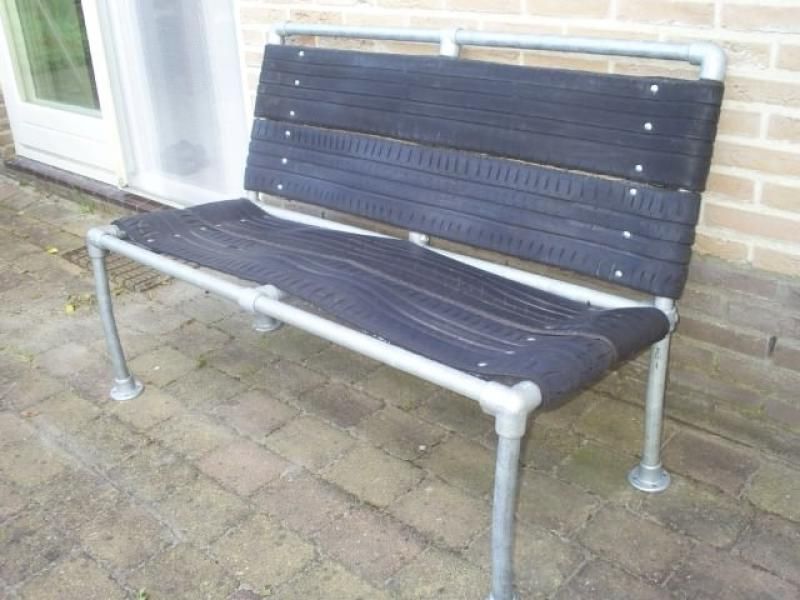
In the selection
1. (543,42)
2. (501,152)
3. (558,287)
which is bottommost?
(558,287)

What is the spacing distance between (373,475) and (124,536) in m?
0.63

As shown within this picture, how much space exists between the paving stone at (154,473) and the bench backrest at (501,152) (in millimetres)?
859

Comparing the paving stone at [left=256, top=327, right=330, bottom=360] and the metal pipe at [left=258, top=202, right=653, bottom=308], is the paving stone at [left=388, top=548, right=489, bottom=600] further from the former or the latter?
the paving stone at [left=256, top=327, right=330, bottom=360]

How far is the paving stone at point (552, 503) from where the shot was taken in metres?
2.05

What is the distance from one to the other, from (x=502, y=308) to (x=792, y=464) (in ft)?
2.93

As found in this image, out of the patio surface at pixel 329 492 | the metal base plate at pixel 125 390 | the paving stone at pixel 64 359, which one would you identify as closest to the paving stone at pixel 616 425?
the patio surface at pixel 329 492

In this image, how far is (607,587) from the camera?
1.84 meters

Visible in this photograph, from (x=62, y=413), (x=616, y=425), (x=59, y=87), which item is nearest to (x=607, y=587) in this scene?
(x=616, y=425)

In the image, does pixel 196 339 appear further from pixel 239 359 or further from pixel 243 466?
pixel 243 466

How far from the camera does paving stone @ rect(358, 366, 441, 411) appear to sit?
2.60m

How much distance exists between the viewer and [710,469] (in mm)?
2201

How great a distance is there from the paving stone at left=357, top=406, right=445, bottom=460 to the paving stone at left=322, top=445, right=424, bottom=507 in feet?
0.14

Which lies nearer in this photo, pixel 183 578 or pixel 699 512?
pixel 183 578

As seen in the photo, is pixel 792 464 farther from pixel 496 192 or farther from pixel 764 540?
pixel 496 192
